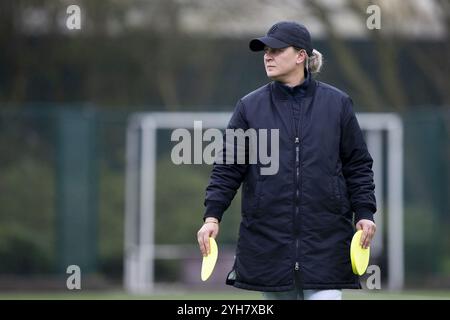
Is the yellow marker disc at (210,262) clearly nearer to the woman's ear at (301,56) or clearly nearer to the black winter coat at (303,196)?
the black winter coat at (303,196)

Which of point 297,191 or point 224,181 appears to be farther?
point 224,181

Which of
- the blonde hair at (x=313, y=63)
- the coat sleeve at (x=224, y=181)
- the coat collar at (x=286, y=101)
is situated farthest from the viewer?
the blonde hair at (x=313, y=63)

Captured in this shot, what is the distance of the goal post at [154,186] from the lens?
49.0 ft

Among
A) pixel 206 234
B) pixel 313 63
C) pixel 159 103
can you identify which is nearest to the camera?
pixel 206 234

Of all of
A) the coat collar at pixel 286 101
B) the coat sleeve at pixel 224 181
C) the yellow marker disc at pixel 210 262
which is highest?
the coat collar at pixel 286 101

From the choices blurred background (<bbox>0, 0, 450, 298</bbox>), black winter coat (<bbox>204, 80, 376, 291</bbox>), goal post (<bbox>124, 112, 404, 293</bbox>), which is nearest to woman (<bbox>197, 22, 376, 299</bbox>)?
black winter coat (<bbox>204, 80, 376, 291</bbox>)

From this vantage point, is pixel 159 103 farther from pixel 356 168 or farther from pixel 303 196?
pixel 303 196

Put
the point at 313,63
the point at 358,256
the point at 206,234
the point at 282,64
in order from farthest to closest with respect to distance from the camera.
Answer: the point at 313,63 → the point at 282,64 → the point at 206,234 → the point at 358,256

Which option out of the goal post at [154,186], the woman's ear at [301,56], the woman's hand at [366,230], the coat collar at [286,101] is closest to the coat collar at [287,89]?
the coat collar at [286,101]

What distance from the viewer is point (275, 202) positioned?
552cm

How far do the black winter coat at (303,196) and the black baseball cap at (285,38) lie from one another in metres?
0.23

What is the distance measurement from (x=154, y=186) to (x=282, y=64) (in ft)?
32.4

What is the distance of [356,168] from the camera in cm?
564

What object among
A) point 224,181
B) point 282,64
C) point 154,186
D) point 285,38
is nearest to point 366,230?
point 224,181
